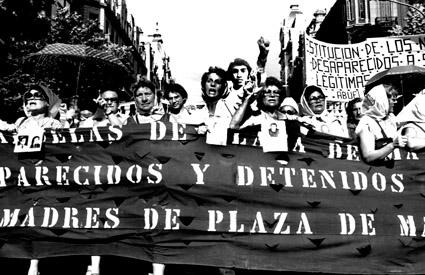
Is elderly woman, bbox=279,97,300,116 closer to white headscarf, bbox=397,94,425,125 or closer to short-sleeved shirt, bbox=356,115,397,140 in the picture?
white headscarf, bbox=397,94,425,125

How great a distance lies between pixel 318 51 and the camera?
10148 mm

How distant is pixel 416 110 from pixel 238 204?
2.27 metres

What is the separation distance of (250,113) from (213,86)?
632 millimetres

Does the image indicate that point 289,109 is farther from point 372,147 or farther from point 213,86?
point 372,147

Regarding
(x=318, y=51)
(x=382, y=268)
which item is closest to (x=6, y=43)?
(x=318, y=51)

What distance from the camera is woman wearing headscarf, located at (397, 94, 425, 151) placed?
4.73 metres

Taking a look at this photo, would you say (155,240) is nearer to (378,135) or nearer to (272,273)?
(272,273)

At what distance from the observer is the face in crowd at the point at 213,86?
219 inches

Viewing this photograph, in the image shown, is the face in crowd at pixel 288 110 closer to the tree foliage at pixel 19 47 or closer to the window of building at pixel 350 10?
the tree foliage at pixel 19 47

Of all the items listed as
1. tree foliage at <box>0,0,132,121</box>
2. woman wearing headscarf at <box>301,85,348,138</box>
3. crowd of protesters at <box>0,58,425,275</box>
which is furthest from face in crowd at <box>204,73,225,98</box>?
tree foliage at <box>0,0,132,121</box>

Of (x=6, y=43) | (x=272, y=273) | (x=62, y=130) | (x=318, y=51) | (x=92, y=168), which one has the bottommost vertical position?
(x=272, y=273)

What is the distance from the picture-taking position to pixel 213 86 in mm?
5586

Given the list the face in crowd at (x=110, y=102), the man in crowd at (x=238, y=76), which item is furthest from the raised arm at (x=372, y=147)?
the face in crowd at (x=110, y=102)

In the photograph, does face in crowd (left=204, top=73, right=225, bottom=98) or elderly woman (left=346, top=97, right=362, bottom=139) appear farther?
elderly woman (left=346, top=97, right=362, bottom=139)
